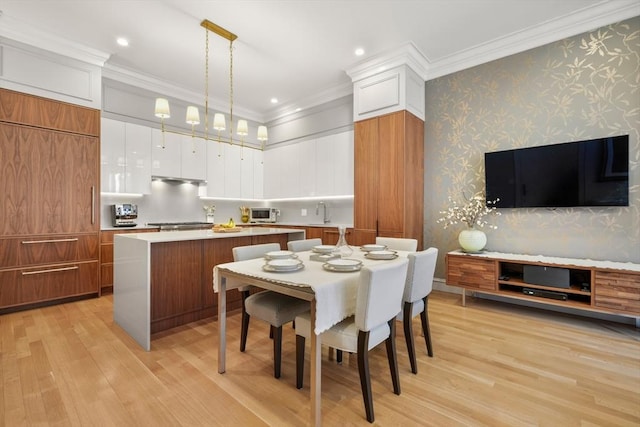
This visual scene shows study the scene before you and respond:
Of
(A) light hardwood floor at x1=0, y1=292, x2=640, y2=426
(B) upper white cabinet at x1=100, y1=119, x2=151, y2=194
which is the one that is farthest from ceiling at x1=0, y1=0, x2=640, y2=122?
(A) light hardwood floor at x1=0, y1=292, x2=640, y2=426

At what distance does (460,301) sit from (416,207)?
4.22 ft

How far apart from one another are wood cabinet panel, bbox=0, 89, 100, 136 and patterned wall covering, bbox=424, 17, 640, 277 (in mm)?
4405

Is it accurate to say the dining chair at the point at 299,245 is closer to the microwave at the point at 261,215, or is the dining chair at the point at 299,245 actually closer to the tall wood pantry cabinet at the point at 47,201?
the tall wood pantry cabinet at the point at 47,201

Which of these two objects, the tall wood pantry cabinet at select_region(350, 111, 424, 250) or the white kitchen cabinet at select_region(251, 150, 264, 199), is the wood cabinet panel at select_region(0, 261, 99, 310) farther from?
the tall wood pantry cabinet at select_region(350, 111, 424, 250)

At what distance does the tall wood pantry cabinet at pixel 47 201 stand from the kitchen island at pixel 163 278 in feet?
3.96

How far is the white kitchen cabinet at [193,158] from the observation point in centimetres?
491

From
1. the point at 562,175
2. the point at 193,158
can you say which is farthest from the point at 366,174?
the point at 193,158

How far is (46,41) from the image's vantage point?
3348 mm

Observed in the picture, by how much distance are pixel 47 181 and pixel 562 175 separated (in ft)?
18.6

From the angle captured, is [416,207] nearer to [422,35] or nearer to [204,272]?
[422,35]

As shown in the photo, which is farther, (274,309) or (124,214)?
(124,214)

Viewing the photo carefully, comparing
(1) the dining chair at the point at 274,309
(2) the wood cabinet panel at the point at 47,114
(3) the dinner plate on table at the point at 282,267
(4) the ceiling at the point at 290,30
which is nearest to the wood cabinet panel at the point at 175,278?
(1) the dining chair at the point at 274,309

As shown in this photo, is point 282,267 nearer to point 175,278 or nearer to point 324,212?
point 175,278

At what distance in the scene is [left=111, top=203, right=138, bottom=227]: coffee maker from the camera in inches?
167
